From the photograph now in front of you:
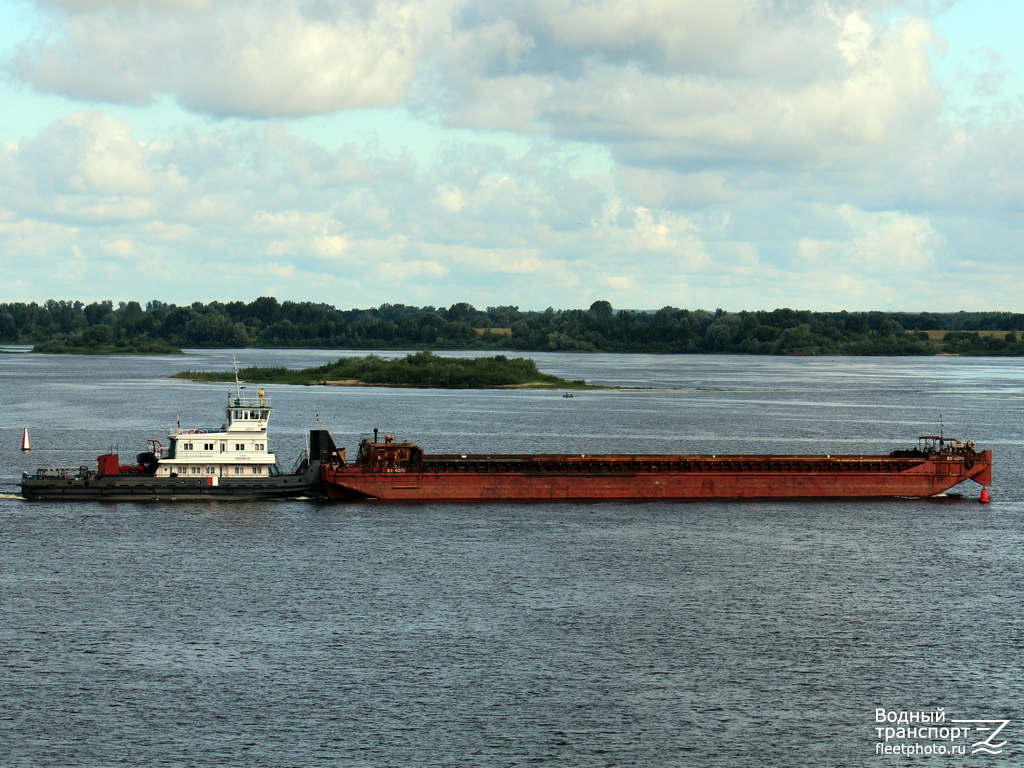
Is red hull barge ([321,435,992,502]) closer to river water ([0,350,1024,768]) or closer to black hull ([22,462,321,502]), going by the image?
river water ([0,350,1024,768])

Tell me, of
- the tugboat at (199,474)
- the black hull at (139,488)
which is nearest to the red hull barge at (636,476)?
the tugboat at (199,474)

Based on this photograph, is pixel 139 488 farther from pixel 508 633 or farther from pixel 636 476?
pixel 508 633

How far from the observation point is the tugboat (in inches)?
2960

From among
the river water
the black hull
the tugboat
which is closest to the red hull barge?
the river water

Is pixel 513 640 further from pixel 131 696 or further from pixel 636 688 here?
pixel 131 696

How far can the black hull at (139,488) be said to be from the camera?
74.9 metres

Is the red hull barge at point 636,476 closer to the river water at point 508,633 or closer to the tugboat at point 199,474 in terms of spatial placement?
the river water at point 508,633

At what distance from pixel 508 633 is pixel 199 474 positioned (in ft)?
114

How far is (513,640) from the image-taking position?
47.2 m

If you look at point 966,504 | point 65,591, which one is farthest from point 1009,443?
point 65,591

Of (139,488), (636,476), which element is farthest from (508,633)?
(139,488)

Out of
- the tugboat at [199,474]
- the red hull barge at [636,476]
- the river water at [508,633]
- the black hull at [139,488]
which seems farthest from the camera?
the red hull barge at [636,476]

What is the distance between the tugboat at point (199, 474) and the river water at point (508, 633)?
1144mm

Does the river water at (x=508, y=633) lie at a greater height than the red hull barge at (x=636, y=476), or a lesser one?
lesser
